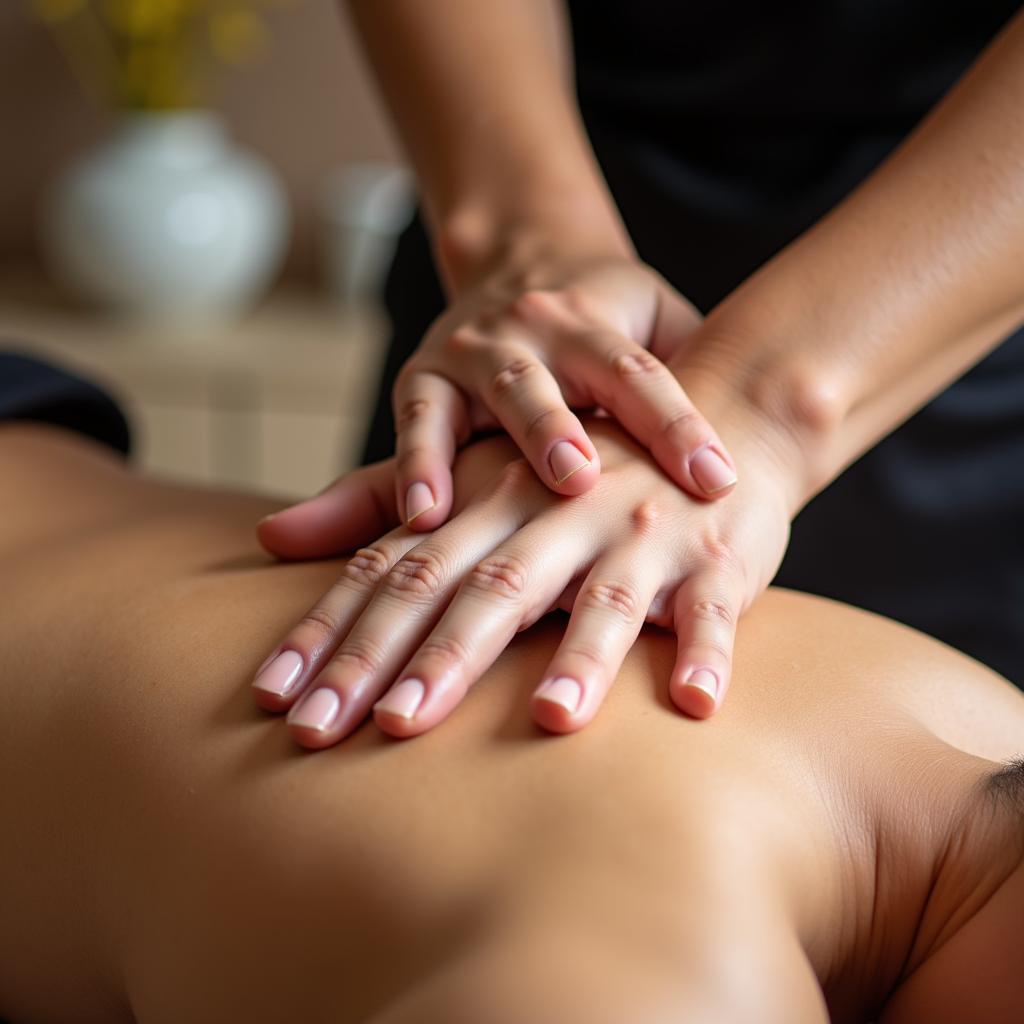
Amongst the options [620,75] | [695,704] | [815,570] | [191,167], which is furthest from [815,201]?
[191,167]

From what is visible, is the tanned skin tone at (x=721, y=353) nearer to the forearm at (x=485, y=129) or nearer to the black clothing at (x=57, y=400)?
the forearm at (x=485, y=129)

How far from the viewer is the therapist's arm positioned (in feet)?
3.15

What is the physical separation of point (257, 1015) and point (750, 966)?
250 mm

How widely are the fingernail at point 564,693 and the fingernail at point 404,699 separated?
0.07 meters

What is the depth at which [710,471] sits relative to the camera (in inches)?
36.5

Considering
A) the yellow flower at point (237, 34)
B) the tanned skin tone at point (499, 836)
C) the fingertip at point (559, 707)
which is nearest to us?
the tanned skin tone at point (499, 836)

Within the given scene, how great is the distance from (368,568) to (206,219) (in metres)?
2.41

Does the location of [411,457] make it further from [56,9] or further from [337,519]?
[56,9]

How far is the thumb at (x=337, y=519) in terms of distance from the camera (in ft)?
3.27

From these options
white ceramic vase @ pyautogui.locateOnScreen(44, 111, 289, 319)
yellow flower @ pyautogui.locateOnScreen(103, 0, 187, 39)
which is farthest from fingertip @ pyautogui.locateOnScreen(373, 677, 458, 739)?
yellow flower @ pyautogui.locateOnScreen(103, 0, 187, 39)

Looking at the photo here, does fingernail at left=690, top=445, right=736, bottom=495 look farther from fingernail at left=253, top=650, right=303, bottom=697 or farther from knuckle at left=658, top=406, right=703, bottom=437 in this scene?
fingernail at left=253, top=650, right=303, bottom=697

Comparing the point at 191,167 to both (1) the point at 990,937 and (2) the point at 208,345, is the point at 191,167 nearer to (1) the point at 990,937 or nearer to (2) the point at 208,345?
(2) the point at 208,345

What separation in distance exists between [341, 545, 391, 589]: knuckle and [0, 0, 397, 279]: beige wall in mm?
2739

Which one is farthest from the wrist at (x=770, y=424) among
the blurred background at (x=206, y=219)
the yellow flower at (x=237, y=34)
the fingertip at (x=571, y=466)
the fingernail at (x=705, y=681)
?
the yellow flower at (x=237, y=34)
